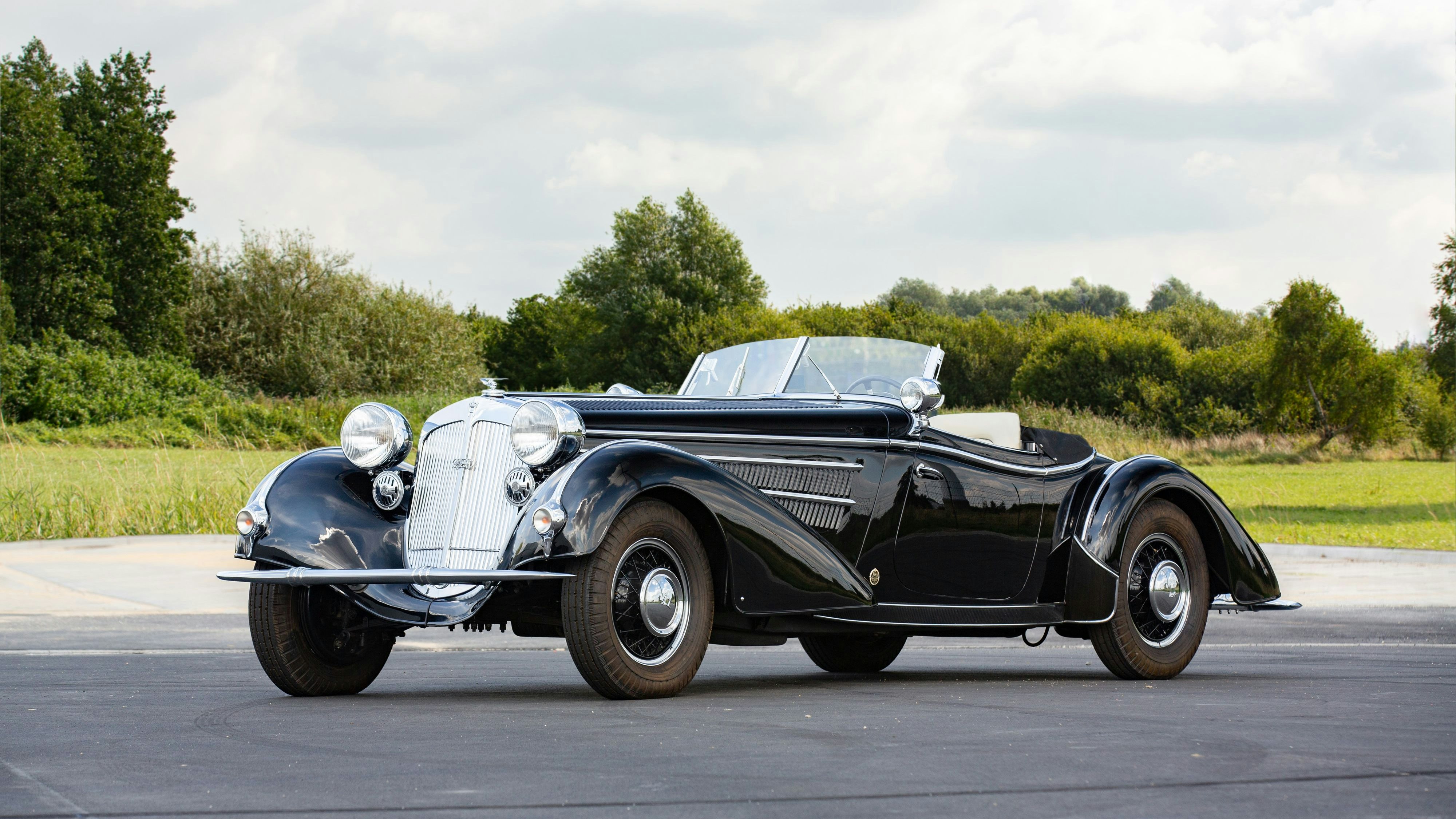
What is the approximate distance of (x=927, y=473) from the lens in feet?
22.0

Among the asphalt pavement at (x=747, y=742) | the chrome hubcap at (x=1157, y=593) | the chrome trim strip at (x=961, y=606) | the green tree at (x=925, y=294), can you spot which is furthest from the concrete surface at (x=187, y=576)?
the green tree at (x=925, y=294)

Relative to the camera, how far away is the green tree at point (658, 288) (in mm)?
68938

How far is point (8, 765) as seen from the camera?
4.20 metres

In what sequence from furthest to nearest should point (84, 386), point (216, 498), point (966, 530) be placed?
1. point (84, 386)
2. point (216, 498)
3. point (966, 530)

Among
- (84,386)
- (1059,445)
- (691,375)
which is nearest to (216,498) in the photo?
→ (691,375)

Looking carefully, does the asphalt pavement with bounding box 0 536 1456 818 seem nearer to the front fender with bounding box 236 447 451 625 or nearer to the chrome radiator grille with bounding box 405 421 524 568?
the front fender with bounding box 236 447 451 625

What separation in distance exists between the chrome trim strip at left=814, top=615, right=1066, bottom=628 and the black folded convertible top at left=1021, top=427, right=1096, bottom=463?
35.8 inches

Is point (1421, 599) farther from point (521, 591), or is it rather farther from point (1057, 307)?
point (1057, 307)

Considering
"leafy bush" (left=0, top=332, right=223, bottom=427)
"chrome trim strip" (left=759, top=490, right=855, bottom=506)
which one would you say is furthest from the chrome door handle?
"leafy bush" (left=0, top=332, right=223, bottom=427)

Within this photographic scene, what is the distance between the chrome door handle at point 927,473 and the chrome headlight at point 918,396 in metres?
0.26

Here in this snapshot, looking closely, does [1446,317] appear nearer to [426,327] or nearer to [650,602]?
[650,602]

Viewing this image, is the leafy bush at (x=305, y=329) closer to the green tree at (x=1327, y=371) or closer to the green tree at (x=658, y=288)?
the green tree at (x=658, y=288)

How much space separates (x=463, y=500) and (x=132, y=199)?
49.5 m

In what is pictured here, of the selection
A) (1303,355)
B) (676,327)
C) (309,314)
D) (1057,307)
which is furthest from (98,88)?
(1057,307)
